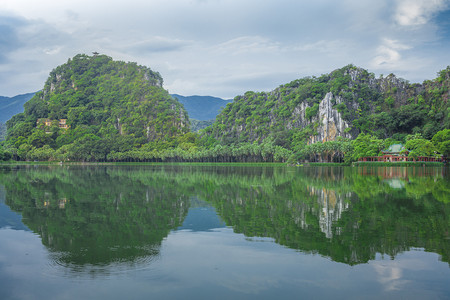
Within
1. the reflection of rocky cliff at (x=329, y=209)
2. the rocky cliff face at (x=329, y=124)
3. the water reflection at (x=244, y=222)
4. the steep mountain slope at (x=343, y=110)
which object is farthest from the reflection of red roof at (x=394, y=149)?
the reflection of rocky cliff at (x=329, y=209)

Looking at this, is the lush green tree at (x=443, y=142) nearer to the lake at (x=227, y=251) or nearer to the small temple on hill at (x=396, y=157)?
the small temple on hill at (x=396, y=157)

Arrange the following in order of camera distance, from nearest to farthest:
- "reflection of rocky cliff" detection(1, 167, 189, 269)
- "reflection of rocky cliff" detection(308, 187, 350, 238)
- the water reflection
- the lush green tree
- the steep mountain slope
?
"reflection of rocky cliff" detection(1, 167, 189, 269), the water reflection, "reflection of rocky cliff" detection(308, 187, 350, 238), the lush green tree, the steep mountain slope

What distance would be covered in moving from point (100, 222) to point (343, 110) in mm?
145559

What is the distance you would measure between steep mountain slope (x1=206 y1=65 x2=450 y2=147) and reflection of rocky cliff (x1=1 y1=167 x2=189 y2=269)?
121789 millimetres

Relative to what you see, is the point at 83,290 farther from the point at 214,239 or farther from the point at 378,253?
the point at 378,253

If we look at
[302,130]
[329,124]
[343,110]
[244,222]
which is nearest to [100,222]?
[244,222]

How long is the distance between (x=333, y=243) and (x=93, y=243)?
27.0 ft

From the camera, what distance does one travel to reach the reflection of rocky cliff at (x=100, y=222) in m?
12.0

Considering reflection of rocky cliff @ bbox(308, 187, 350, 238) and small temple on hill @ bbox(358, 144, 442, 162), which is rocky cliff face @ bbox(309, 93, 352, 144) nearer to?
small temple on hill @ bbox(358, 144, 442, 162)

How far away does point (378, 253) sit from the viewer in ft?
39.0

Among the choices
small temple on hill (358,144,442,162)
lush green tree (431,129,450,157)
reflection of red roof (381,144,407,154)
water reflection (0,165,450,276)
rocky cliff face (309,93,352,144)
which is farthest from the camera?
rocky cliff face (309,93,352,144)

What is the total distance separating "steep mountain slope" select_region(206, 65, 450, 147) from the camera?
143375mm

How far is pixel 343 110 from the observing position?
152 m

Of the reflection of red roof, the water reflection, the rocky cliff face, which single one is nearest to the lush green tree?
the reflection of red roof
